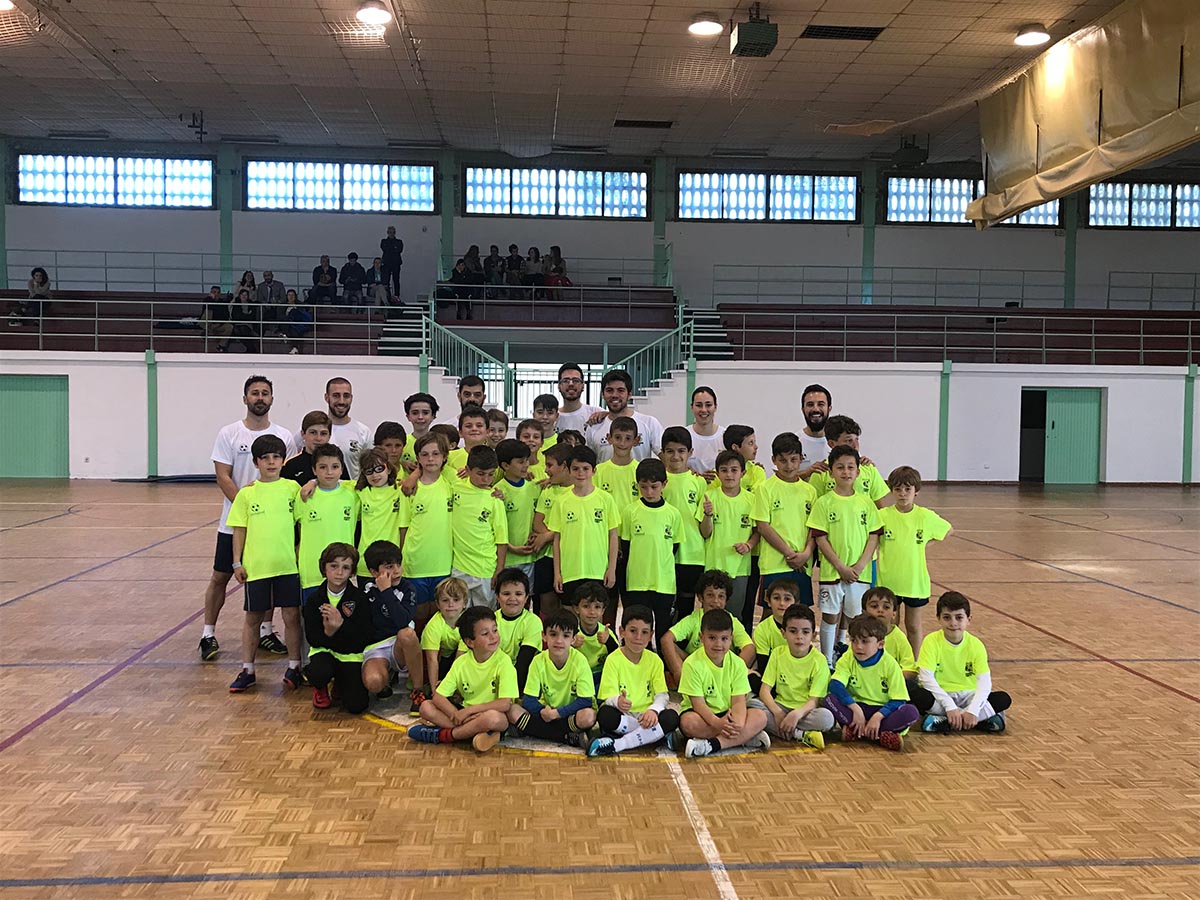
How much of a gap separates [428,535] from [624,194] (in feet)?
59.2

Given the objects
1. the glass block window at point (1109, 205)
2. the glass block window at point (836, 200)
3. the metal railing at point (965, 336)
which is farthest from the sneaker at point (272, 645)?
the glass block window at point (1109, 205)

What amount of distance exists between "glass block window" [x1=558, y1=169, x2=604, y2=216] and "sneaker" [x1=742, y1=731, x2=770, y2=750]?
18.8 metres

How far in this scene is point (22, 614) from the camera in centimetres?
712

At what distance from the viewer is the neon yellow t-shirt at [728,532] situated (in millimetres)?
5613

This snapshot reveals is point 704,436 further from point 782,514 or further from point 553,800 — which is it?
point 553,800

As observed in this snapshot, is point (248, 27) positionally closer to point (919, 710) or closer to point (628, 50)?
point (628, 50)

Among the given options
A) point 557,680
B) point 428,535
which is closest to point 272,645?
point 428,535

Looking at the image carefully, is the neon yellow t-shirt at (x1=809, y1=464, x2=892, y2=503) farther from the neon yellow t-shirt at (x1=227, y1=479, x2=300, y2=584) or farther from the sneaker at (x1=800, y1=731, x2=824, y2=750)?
the neon yellow t-shirt at (x1=227, y1=479, x2=300, y2=584)

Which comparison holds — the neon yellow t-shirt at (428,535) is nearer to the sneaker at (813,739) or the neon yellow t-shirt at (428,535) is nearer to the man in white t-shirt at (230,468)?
the man in white t-shirt at (230,468)

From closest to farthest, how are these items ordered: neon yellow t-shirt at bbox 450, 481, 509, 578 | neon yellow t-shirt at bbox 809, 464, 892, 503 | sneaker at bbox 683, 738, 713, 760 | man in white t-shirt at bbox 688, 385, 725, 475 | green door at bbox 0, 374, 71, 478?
sneaker at bbox 683, 738, 713, 760
neon yellow t-shirt at bbox 450, 481, 509, 578
neon yellow t-shirt at bbox 809, 464, 892, 503
man in white t-shirt at bbox 688, 385, 725, 475
green door at bbox 0, 374, 71, 478

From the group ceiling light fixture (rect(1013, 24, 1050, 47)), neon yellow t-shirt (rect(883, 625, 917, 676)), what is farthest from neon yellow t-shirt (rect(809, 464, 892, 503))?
ceiling light fixture (rect(1013, 24, 1050, 47))

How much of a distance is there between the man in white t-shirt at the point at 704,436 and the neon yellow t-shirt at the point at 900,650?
5.91 feet

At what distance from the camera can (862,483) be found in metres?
5.97

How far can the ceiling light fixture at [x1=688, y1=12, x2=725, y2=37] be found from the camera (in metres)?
13.1
